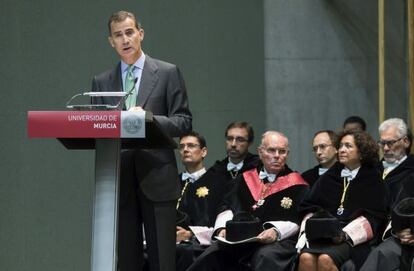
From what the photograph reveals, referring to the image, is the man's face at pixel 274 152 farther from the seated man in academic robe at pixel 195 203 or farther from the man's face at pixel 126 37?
the man's face at pixel 126 37

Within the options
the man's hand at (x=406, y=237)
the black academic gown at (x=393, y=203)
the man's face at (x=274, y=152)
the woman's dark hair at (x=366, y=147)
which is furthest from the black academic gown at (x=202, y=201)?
the man's hand at (x=406, y=237)

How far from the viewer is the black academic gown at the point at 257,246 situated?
635 cm

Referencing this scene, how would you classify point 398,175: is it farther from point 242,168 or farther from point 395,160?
point 242,168

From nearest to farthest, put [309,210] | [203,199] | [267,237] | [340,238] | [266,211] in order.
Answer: [340,238] → [267,237] → [309,210] → [266,211] → [203,199]

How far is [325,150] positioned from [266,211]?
38.8 inches

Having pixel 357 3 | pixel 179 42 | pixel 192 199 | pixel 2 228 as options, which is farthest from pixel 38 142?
pixel 357 3

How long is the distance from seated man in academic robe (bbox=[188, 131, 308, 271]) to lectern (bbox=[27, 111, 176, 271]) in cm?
211

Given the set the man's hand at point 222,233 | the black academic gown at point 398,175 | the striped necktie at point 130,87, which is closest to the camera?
the striped necktie at point 130,87

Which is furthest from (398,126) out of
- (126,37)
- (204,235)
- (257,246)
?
(126,37)

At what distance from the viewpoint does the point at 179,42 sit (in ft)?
29.7

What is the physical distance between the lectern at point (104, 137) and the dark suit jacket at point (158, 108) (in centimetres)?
26

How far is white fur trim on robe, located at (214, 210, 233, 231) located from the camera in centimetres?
677

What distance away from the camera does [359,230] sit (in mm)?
6230

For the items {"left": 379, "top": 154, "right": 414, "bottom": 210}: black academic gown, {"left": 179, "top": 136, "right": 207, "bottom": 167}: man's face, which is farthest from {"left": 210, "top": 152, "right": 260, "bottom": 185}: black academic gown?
{"left": 379, "top": 154, "right": 414, "bottom": 210}: black academic gown
